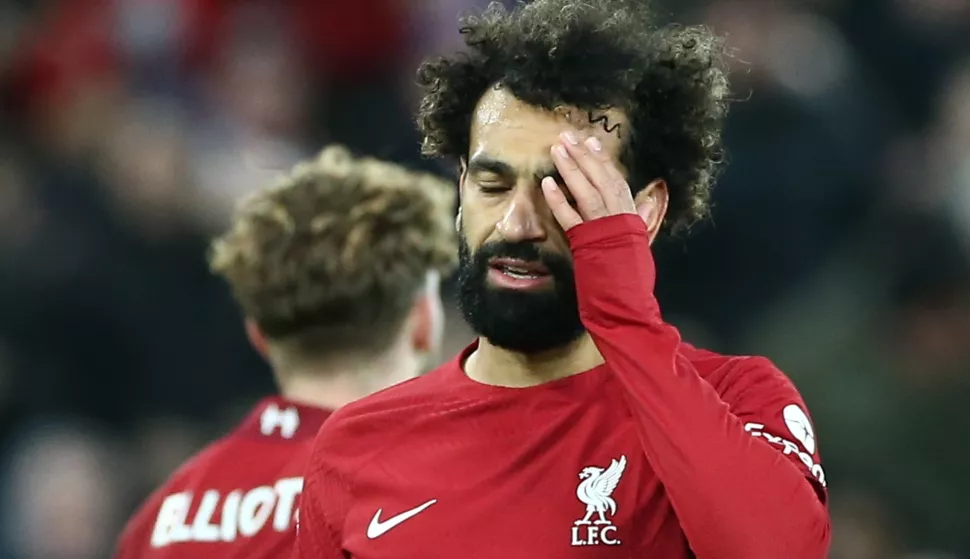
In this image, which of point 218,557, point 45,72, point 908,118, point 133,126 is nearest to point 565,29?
point 218,557

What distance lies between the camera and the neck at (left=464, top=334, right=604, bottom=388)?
2.44 meters

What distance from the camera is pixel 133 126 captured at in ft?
21.8

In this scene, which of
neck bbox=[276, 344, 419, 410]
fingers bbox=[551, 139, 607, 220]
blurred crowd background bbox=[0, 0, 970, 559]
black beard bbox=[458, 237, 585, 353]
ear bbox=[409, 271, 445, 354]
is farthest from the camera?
blurred crowd background bbox=[0, 0, 970, 559]

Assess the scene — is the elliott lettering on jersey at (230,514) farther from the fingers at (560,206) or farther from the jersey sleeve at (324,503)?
the fingers at (560,206)

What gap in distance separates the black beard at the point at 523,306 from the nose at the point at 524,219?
→ 0.6 inches

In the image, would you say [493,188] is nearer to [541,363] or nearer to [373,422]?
[541,363]

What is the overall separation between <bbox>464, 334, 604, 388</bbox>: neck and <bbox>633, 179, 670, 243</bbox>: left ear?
0.67 ft

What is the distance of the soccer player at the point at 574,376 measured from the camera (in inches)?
82.0

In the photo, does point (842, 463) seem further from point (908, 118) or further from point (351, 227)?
point (351, 227)

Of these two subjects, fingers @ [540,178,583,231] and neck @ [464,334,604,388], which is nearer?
fingers @ [540,178,583,231]

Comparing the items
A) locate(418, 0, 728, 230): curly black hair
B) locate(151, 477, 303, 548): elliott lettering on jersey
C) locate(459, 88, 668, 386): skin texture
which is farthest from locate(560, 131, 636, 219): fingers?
locate(151, 477, 303, 548): elliott lettering on jersey

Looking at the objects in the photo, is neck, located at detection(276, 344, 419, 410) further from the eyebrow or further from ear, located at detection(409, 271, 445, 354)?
the eyebrow

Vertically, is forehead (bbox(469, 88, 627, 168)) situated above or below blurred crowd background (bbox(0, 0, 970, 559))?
above

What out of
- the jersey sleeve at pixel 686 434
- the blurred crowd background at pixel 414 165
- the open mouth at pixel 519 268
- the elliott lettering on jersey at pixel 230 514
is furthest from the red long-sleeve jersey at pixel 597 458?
the blurred crowd background at pixel 414 165
